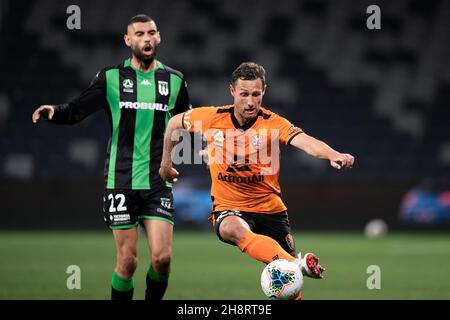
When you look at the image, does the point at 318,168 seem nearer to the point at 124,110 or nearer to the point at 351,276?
the point at 351,276

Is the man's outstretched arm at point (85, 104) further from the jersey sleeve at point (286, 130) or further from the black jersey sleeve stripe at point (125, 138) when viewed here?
the jersey sleeve at point (286, 130)

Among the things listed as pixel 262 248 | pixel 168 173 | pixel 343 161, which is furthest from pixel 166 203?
pixel 343 161

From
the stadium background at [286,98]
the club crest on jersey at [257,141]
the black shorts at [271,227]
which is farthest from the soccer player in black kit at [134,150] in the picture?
the stadium background at [286,98]

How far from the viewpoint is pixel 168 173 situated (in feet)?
21.0

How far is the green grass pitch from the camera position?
27.8ft

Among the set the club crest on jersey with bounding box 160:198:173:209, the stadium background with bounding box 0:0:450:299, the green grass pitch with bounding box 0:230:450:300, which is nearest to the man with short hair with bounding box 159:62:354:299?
the club crest on jersey with bounding box 160:198:173:209

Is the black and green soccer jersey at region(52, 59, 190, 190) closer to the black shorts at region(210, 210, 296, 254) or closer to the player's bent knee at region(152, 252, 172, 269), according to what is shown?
the player's bent knee at region(152, 252, 172, 269)

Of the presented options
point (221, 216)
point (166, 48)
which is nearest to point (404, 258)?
point (221, 216)

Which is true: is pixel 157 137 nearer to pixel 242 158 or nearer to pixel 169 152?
pixel 169 152

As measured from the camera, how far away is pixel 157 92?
684 cm

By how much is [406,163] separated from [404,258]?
24.9 ft

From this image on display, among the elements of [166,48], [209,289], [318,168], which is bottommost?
[209,289]

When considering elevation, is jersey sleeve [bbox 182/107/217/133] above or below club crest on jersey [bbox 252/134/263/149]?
above

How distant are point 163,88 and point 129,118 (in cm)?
38
